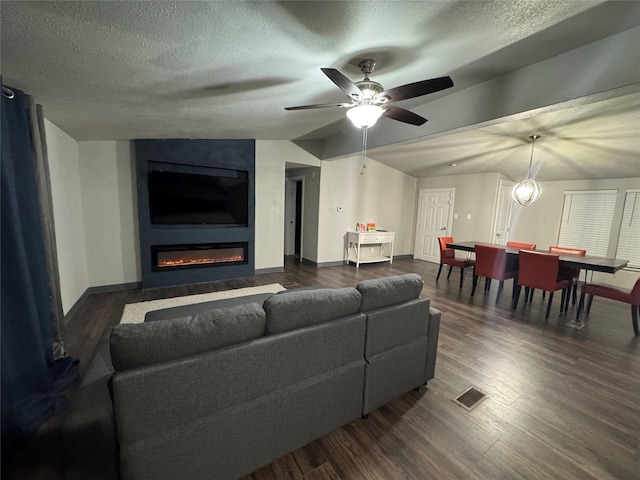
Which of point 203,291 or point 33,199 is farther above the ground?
point 33,199

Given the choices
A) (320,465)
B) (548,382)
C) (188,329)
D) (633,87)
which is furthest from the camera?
(548,382)

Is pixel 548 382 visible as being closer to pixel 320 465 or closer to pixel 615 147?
pixel 320 465

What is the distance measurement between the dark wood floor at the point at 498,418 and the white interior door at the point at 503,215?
3.19 metres

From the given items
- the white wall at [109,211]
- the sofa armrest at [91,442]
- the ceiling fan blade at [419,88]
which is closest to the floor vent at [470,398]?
the sofa armrest at [91,442]

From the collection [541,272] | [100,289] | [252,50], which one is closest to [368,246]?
[541,272]

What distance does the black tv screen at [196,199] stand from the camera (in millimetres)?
4211

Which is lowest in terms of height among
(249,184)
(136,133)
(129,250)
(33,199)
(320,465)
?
(320,465)

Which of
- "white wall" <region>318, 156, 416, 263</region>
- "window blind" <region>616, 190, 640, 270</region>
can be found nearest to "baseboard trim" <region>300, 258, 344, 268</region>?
"white wall" <region>318, 156, 416, 263</region>

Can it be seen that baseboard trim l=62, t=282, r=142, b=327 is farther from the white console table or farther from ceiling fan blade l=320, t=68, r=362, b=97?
the white console table

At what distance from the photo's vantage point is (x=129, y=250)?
4.24 meters

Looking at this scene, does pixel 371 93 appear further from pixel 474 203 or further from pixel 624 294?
pixel 474 203

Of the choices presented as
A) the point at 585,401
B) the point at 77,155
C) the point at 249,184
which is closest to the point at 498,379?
the point at 585,401

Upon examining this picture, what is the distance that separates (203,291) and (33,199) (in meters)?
→ 2.55

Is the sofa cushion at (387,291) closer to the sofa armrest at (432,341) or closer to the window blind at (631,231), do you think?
the sofa armrest at (432,341)
